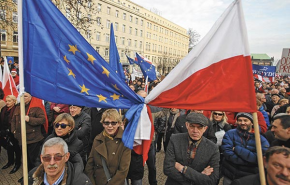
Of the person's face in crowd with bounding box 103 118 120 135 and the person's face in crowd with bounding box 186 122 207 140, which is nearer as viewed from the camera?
the person's face in crowd with bounding box 186 122 207 140

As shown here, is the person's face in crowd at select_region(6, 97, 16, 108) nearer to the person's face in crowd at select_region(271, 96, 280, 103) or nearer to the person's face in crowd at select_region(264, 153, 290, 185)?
the person's face in crowd at select_region(264, 153, 290, 185)

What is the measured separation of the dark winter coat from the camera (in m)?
2.87

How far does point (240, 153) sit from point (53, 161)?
250cm

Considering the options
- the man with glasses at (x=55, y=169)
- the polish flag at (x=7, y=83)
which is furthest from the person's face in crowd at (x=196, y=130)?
the polish flag at (x=7, y=83)

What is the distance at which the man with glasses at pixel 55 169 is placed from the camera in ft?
7.14

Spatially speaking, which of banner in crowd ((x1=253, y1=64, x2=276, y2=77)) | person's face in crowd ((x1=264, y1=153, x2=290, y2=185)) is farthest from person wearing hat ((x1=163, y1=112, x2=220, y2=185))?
banner in crowd ((x1=253, y1=64, x2=276, y2=77))

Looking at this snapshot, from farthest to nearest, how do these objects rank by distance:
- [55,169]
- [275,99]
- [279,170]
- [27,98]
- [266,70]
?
[266,70] < [275,99] < [27,98] < [55,169] < [279,170]

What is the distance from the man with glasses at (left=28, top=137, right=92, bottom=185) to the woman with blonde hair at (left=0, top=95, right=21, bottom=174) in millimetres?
3176

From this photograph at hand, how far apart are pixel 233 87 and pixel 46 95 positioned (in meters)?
2.24

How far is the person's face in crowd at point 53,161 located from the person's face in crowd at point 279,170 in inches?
83.5

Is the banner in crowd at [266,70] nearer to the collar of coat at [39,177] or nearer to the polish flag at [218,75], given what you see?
the polish flag at [218,75]

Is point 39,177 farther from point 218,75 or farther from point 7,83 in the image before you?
point 7,83

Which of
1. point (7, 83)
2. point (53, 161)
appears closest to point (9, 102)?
point (7, 83)

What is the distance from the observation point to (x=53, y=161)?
2.18m
